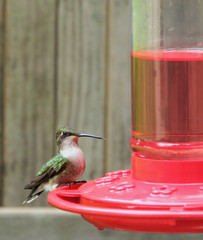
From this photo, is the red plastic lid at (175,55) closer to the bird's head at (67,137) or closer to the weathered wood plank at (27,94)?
the bird's head at (67,137)

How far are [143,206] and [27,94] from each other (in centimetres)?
175

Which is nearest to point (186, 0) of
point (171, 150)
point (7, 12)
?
point (171, 150)

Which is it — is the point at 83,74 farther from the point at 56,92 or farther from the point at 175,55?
the point at 175,55

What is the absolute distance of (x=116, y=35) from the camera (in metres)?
3.28

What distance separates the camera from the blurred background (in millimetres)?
3279

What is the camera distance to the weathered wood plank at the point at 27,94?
3295 millimetres

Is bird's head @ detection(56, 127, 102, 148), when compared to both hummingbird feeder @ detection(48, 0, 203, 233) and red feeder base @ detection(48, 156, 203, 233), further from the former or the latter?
red feeder base @ detection(48, 156, 203, 233)

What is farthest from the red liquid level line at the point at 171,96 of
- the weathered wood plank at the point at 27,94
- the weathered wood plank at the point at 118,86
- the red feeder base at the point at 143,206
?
the weathered wood plank at the point at 27,94

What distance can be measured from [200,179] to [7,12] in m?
1.78

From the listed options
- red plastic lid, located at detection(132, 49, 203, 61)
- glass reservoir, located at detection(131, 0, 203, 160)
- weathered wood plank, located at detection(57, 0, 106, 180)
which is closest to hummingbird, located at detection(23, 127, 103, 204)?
glass reservoir, located at detection(131, 0, 203, 160)

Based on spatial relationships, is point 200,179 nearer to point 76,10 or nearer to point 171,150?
point 171,150

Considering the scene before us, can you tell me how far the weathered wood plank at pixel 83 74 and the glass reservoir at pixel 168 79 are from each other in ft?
3.40

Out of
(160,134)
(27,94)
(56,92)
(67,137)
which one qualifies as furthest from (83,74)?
(160,134)

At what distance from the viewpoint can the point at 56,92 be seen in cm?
331
